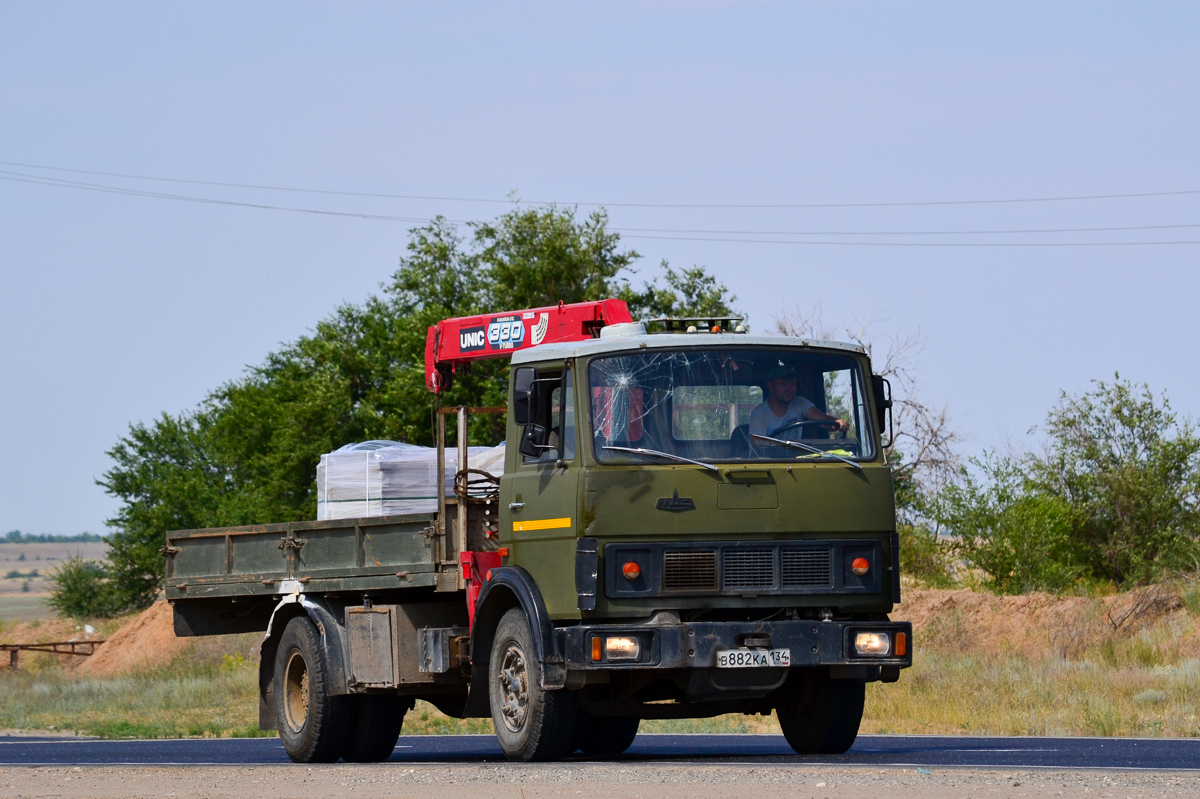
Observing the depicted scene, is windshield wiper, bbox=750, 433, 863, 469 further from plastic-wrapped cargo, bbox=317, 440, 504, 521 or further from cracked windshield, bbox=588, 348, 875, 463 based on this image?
plastic-wrapped cargo, bbox=317, 440, 504, 521

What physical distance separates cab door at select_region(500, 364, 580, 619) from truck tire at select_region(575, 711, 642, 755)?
296 centimetres

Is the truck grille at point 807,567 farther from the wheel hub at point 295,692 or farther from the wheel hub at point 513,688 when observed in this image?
the wheel hub at point 295,692

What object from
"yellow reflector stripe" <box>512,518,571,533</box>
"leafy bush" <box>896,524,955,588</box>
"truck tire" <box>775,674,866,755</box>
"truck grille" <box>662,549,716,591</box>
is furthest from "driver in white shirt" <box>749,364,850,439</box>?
"leafy bush" <box>896,524,955,588</box>

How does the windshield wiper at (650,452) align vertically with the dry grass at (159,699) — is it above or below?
above

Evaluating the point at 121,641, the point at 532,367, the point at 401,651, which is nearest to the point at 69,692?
the point at 121,641

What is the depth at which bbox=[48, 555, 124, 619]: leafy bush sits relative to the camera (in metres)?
68.8

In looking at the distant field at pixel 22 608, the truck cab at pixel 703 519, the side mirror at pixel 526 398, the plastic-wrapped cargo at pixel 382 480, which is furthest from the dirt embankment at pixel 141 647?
the distant field at pixel 22 608

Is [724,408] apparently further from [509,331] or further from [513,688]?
[509,331]

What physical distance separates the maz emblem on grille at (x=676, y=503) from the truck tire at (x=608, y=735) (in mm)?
3969

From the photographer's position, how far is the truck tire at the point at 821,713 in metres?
11.9

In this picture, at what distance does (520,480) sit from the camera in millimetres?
11617

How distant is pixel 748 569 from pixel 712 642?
0.54 metres

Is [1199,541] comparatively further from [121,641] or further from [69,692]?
[121,641]

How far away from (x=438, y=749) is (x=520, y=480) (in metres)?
5.82
